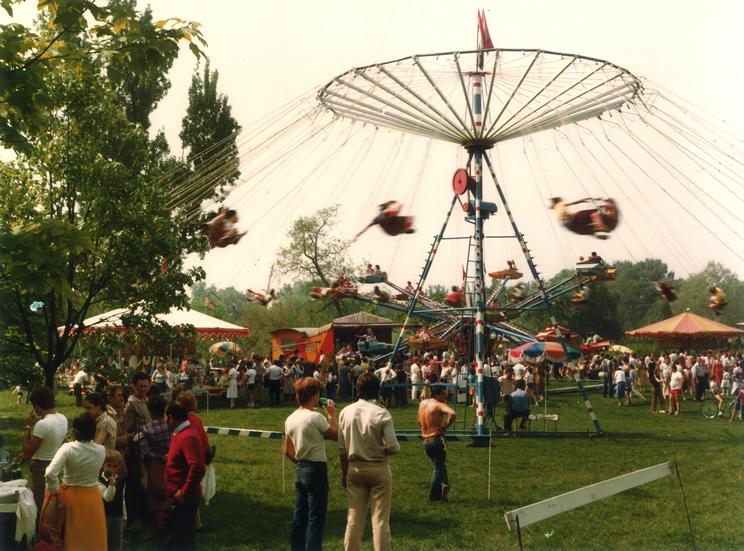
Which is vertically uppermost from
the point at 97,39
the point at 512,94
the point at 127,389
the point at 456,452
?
the point at 512,94

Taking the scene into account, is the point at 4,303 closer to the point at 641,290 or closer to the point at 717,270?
the point at 717,270

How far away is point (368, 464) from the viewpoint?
26.0 feet

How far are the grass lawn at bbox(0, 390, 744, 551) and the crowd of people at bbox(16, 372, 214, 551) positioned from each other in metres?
1.20

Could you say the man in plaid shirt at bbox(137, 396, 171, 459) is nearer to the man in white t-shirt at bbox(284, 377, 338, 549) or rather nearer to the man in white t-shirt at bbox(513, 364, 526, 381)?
the man in white t-shirt at bbox(284, 377, 338, 549)

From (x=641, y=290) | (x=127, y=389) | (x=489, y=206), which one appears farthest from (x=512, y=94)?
(x=641, y=290)

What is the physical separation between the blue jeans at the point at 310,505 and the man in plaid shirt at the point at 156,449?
1518mm

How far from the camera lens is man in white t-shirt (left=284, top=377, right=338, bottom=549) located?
26.4 ft

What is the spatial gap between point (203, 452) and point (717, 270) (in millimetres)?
61317

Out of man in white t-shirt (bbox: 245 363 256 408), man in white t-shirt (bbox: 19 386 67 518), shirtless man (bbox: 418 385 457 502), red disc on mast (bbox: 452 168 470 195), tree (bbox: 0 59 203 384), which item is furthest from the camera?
man in white t-shirt (bbox: 245 363 256 408)

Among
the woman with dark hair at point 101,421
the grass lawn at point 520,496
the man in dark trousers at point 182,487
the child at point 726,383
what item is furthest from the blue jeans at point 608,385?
the man in dark trousers at point 182,487

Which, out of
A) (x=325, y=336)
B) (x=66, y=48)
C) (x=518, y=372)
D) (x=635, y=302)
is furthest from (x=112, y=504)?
(x=635, y=302)

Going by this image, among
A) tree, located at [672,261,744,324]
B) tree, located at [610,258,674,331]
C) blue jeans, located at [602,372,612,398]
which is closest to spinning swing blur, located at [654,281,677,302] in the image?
blue jeans, located at [602,372,612,398]

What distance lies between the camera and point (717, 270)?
63.2 metres

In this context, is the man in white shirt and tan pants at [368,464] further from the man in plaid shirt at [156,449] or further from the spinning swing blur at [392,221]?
the spinning swing blur at [392,221]
